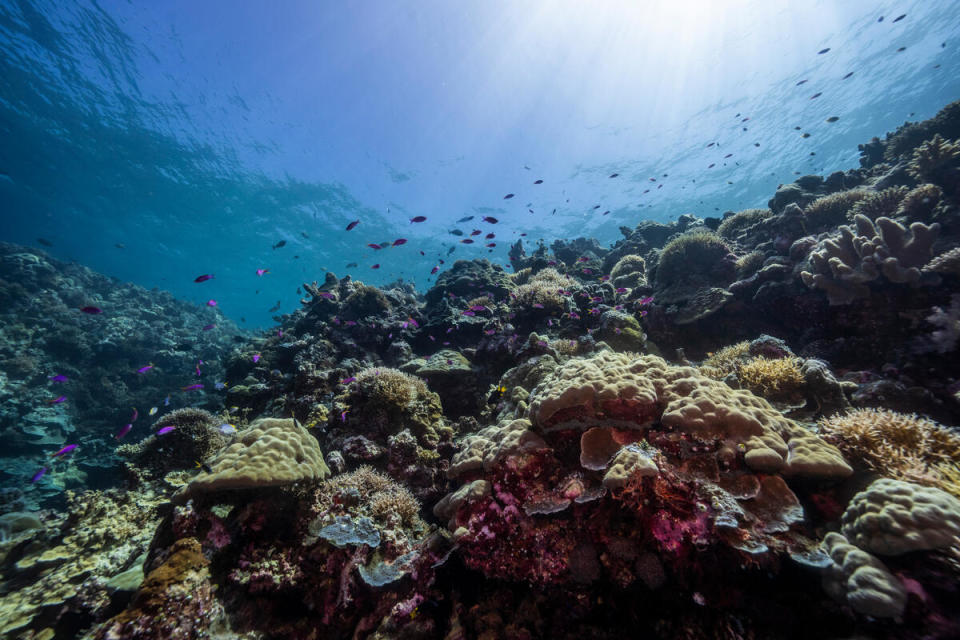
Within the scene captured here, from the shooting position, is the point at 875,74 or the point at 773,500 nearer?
the point at 773,500

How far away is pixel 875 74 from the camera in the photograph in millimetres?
31562

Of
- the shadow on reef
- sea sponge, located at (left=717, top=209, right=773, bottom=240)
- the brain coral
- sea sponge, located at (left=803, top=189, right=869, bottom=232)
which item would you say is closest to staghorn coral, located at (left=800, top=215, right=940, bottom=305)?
the shadow on reef

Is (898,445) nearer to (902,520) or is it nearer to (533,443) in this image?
(902,520)

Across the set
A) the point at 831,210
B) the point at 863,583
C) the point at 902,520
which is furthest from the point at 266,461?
the point at 831,210

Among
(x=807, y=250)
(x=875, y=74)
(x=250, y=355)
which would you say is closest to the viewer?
(x=807, y=250)

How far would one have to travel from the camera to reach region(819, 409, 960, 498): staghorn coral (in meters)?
2.87

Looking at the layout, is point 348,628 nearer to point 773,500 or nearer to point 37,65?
point 773,500

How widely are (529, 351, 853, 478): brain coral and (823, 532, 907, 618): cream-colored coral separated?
0.71m

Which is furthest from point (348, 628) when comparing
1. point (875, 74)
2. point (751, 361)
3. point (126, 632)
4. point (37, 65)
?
point (875, 74)

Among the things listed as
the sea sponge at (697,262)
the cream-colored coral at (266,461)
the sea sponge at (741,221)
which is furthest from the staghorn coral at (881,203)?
the cream-colored coral at (266,461)

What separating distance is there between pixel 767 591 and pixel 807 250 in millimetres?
8184

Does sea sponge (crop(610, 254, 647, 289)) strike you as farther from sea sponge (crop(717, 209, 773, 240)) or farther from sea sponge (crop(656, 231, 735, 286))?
sea sponge (crop(717, 209, 773, 240))

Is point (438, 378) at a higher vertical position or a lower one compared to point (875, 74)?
lower

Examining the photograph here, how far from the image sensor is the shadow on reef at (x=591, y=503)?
8.03ft
